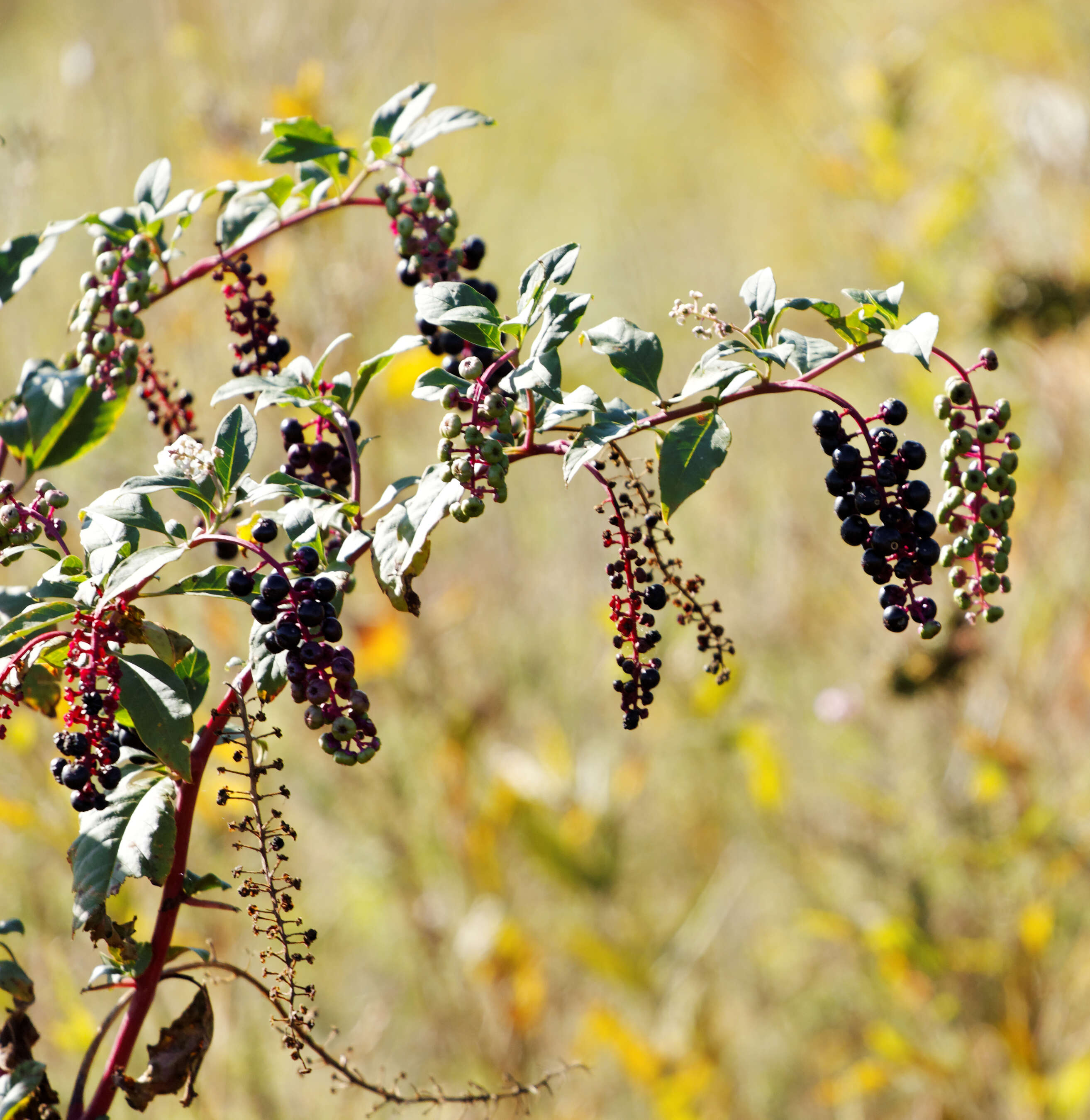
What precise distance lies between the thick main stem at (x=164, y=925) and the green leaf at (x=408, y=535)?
0.44 ft

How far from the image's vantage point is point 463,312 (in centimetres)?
70

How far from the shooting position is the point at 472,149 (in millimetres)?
2873

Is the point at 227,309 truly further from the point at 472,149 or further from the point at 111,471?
the point at 472,149

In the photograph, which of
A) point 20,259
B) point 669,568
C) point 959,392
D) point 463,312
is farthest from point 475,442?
point 20,259

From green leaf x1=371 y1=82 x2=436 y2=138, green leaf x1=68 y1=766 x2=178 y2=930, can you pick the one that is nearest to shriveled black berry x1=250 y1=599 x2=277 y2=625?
green leaf x1=68 y1=766 x2=178 y2=930

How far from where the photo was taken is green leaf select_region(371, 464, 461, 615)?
664mm

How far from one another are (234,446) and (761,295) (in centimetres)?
41

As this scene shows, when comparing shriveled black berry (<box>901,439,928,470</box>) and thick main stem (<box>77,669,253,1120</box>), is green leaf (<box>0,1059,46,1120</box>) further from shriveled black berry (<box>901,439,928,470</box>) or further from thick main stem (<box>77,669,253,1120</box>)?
shriveled black berry (<box>901,439,928,470</box>)

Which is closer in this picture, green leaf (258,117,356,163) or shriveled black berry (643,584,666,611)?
shriveled black berry (643,584,666,611)

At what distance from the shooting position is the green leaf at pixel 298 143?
90 cm

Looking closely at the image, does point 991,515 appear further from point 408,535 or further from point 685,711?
point 685,711

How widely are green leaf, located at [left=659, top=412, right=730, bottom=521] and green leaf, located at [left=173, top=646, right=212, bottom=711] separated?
371mm

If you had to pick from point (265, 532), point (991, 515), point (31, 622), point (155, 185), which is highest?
point (155, 185)

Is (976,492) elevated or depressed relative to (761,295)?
depressed
